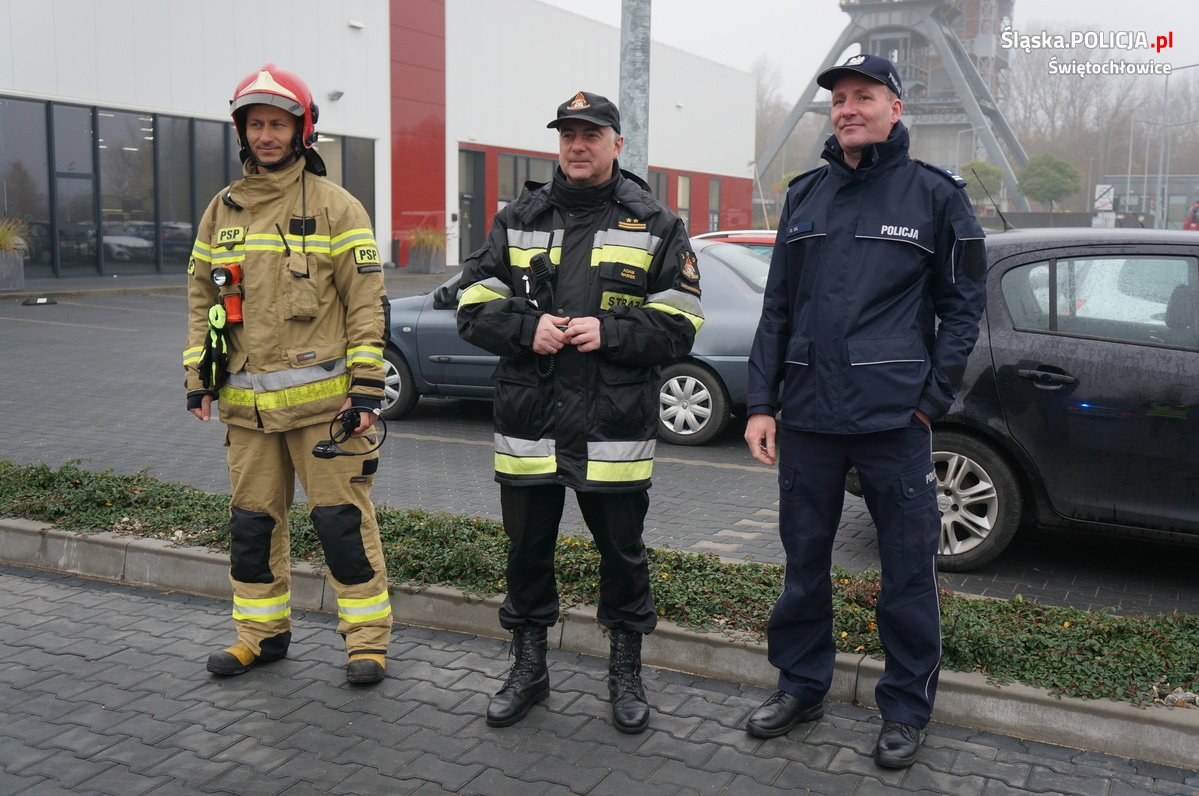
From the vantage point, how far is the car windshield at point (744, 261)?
31.4 ft

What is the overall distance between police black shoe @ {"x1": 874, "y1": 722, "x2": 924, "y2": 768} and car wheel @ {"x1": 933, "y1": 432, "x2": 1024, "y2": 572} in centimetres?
212

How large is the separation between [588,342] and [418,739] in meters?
1.45

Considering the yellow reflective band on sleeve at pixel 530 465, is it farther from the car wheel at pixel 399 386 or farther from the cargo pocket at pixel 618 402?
the car wheel at pixel 399 386

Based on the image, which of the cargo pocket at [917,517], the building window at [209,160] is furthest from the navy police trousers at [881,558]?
the building window at [209,160]

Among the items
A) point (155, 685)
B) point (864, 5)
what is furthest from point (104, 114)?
point (864, 5)

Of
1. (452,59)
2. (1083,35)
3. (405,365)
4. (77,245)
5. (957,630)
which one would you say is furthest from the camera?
(1083,35)

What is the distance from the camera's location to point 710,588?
511cm

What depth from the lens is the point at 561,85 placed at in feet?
133

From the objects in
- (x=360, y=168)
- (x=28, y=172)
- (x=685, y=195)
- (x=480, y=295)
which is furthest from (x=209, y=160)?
(x=480, y=295)

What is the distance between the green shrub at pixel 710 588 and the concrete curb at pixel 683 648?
0.09 m

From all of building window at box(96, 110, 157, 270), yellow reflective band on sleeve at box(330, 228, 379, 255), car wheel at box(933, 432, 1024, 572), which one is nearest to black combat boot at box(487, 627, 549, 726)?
yellow reflective band on sleeve at box(330, 228, 379, 255)

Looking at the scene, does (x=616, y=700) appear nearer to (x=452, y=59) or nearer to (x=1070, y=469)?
(x=1070, y=469)

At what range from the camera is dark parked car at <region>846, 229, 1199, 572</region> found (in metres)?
5.43

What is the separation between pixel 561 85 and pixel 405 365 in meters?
31.8
